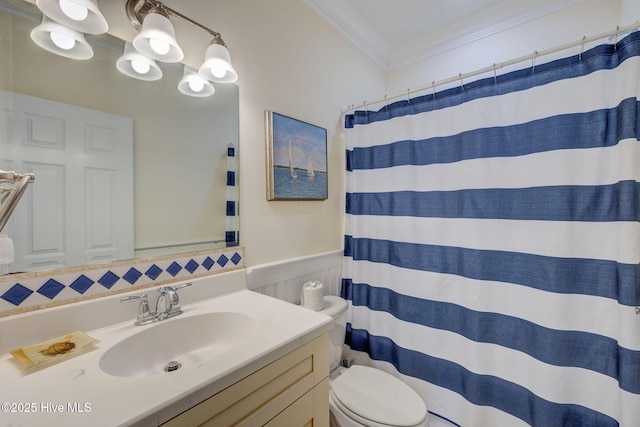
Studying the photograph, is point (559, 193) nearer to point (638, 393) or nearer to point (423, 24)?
point (638, 393)

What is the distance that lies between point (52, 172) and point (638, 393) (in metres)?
2.06

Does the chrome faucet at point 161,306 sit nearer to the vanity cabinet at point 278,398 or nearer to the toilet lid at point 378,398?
the vanity cabinet at point 278,398

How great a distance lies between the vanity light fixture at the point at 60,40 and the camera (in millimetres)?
779

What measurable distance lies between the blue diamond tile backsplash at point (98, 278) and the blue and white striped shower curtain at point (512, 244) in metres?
1.00

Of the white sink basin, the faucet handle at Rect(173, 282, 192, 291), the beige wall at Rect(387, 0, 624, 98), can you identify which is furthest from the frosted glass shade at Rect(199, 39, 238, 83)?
the beige wall at Rect(387, 0, 624, 98)

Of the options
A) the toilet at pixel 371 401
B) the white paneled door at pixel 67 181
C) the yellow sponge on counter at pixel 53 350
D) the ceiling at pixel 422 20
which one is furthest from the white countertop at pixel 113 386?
the ceiling at pixel 422 20

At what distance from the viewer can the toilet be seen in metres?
1.05

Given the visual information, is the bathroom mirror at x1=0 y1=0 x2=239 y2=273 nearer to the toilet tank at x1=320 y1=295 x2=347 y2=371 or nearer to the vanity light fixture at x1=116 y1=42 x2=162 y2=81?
the vanity light fixture at x1=116 y1=42 x2=162 y2=81

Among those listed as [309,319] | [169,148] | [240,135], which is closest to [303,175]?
[240,135]

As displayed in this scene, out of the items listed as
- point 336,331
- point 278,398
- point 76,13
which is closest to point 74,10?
point 76,13

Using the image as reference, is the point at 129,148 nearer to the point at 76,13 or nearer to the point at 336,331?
the point at 76,13

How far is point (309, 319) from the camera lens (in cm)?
90

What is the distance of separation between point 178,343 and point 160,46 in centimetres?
105

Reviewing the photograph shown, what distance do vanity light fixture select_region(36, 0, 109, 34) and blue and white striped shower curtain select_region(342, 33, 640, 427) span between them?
4.32 feet
